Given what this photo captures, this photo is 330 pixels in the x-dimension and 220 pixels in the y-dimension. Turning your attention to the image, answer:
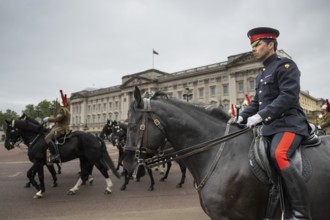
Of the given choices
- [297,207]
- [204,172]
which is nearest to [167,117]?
[204,172]

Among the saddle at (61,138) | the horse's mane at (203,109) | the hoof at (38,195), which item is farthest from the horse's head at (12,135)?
the horse's mane at (203,109)

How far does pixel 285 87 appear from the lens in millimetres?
2484

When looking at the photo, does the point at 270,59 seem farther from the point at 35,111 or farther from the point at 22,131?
the point at 35,111

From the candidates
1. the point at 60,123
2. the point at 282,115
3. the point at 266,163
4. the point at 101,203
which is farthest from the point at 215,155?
the point at 60,123

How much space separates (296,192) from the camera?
7.56ft

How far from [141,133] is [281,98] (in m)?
1.51

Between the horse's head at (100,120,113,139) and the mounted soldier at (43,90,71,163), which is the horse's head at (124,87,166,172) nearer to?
the mounted soldier at (43,90,71,163)

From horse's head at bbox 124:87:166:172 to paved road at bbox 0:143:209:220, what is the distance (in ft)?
9.49

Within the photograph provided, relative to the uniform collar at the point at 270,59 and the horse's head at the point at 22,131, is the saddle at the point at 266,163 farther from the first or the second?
the horse's head at the point at 22,131

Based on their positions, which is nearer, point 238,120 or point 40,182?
point 238,120

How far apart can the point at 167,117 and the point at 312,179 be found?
5.38 feet

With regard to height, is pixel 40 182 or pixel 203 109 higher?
pixel 203 109

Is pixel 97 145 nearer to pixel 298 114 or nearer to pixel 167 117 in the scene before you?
pixel 167 117

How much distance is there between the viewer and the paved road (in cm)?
541
